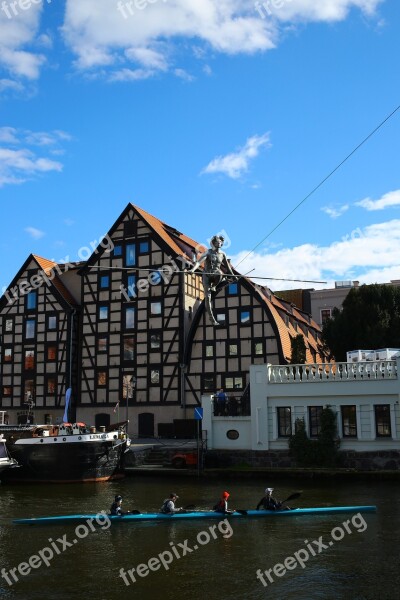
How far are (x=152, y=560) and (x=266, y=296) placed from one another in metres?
34.1

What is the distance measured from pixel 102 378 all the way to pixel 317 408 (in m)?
22.7

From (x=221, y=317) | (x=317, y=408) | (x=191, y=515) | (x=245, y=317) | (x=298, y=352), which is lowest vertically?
(x=191, y=515)

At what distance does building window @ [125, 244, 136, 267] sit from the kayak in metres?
31.0

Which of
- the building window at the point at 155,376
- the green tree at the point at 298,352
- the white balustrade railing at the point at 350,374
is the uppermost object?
the green tree at the point at 298,352

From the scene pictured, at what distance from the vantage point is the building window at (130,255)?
51531 mm

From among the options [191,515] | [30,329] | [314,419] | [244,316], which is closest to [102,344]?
[30,329]

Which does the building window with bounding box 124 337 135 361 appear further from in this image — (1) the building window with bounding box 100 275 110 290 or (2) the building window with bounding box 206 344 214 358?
(2) the building window with bounding box 206 344 214 358

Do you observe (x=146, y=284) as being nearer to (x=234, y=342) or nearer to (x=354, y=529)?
(x=234, y=342)

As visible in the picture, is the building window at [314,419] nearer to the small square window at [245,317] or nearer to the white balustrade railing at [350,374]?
the white balustrade railing at [350,374]

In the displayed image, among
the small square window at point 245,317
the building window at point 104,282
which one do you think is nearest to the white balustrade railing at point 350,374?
the small square window at point 245,317

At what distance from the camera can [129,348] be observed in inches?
1993
